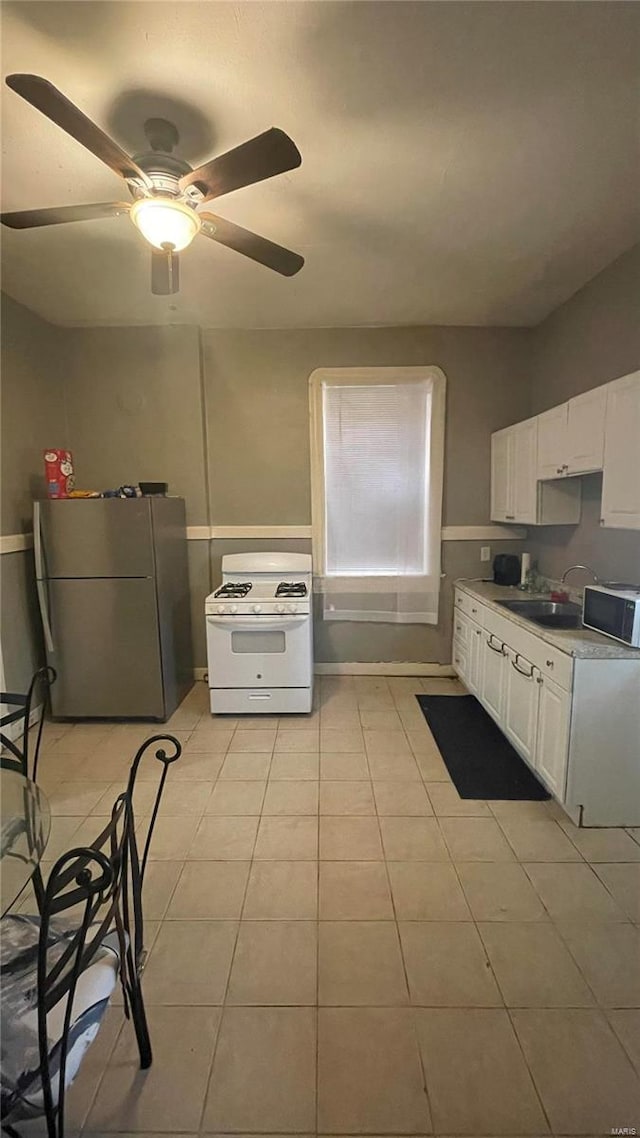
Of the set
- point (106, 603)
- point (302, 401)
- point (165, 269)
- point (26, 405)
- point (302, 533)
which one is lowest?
point (106, 603)

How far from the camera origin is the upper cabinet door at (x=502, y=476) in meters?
3.26

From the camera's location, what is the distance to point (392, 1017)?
133 centimetres

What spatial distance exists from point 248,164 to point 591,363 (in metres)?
2.26

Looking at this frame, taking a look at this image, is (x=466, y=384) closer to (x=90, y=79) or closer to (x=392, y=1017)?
(x=90, y=79)

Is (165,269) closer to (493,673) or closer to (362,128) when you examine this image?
(362,128)

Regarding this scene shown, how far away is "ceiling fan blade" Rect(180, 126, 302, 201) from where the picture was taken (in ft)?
4.35

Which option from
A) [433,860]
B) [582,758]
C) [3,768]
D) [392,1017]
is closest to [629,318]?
[582,758]

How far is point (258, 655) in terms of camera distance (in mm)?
3109

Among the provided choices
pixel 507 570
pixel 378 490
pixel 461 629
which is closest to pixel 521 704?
pixel 461 629

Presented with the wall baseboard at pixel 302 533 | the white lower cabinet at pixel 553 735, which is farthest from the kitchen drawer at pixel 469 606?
the white lower cabinet at pixel 553 735

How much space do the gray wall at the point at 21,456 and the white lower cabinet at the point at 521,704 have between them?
292 cm

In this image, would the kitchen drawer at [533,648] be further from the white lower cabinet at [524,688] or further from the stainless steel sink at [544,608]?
the stainless steel sink at [544,608]

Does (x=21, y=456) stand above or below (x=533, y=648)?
above

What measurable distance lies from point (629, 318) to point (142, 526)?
295cm
